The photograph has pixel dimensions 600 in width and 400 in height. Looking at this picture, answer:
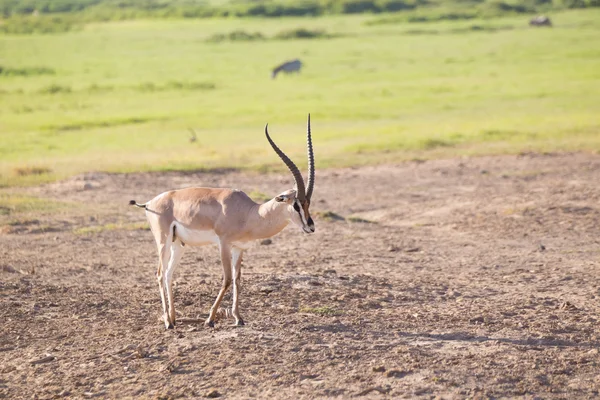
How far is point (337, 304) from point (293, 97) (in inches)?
940

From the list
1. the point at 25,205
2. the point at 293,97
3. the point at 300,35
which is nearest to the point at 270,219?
the point at 25,205

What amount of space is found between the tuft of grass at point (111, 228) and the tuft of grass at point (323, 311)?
5.03 m

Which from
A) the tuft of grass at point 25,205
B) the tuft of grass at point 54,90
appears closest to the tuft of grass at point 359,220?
the tuft of grass at point 25,205

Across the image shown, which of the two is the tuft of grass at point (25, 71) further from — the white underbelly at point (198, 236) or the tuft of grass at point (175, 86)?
the white underbelly at point (198, 236)

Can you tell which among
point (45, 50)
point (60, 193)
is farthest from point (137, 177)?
point (45, 50)

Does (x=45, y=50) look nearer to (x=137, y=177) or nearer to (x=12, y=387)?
(x=137, y=177)

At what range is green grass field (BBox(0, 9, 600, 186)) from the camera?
68.6 ft

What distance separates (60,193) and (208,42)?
38500 mm

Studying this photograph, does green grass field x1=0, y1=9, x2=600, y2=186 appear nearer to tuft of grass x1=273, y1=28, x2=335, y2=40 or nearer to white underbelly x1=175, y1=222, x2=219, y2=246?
tuft of grass x1=273, y1=28, x2=335, y2=40

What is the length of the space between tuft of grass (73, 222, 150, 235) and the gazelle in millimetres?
4783

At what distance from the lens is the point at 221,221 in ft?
26.0

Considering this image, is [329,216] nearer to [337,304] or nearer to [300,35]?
[337,304]

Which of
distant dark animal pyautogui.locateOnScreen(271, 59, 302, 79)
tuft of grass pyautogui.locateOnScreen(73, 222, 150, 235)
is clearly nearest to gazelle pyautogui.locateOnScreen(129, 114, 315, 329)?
tuft of grass pyautogui.locateOnScreen(73, 222, 150, 235)

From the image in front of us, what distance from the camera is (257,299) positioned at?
8.99m
